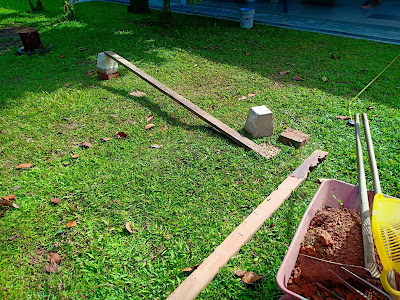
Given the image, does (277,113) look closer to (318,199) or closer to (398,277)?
(318,199)

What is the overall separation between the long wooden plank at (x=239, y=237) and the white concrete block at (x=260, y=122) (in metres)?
0.67

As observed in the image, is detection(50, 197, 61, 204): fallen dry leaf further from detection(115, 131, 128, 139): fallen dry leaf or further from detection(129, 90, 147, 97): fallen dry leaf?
detection(129, 90, 147, 97): fallen dry leaf

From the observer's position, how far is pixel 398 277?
150 centimetres

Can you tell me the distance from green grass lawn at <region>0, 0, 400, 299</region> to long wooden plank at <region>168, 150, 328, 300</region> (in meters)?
0.08

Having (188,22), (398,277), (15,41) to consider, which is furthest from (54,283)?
(188,22)

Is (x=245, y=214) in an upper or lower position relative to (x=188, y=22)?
lower

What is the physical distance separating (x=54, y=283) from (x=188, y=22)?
8.28 metres

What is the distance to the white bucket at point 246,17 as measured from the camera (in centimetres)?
813

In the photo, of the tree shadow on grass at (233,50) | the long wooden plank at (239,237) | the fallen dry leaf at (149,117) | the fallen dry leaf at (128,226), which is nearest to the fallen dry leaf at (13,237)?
the fallen dry leaf at (128,226)

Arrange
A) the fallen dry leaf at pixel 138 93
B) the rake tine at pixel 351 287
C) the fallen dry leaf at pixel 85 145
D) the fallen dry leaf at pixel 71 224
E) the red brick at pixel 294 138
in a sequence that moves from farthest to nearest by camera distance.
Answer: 1. the fallen dry leaf at pixel 138 93
2. the fallen dry leaf at pixel 85 145
3. the red brick at pixel 294 138
4. the fallen dry leaf at pixel 71 224
5. the rake tine at pixel 351 287

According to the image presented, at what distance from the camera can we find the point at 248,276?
2.12m

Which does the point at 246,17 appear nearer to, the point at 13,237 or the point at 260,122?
the point at 260,122

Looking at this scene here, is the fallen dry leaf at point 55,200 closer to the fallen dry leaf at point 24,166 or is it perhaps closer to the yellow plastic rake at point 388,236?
the fallen dry leaf at point 24,166

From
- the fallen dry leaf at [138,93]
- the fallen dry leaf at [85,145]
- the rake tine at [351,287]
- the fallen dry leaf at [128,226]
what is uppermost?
the rake tine at [351,287]
